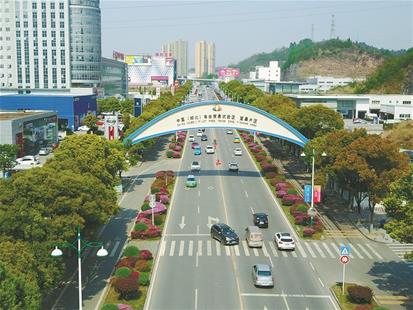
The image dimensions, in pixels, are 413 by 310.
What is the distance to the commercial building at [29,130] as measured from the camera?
6906 centimetres

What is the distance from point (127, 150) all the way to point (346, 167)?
27.0 m

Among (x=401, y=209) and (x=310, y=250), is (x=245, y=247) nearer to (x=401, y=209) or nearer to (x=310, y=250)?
(x=310, y=250)

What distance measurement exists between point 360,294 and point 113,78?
151192mm

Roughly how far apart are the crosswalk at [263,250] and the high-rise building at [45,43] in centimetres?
10543

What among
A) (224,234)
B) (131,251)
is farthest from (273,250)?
(131,251)

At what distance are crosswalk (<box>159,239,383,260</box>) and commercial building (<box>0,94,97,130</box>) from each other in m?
68.8

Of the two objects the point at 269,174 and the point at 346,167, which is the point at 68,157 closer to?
the point at 346,167

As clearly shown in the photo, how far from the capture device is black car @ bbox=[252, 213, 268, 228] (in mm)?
43688

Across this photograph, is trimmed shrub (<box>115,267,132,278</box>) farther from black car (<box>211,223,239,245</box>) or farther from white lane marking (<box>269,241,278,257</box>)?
white lane marking (<box>269,241,278,257</box>)

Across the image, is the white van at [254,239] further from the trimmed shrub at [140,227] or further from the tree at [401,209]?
the tree at [401,209]

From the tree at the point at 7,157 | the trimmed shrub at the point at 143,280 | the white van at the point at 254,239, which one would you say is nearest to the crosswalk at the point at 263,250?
the white van at the point at 254,239

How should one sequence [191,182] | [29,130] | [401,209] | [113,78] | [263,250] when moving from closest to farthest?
[401,209] < [263,250] < [191,182] < [29,130] < [113,78]

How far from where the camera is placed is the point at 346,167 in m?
42.6

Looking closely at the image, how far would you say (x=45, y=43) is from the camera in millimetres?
133750
